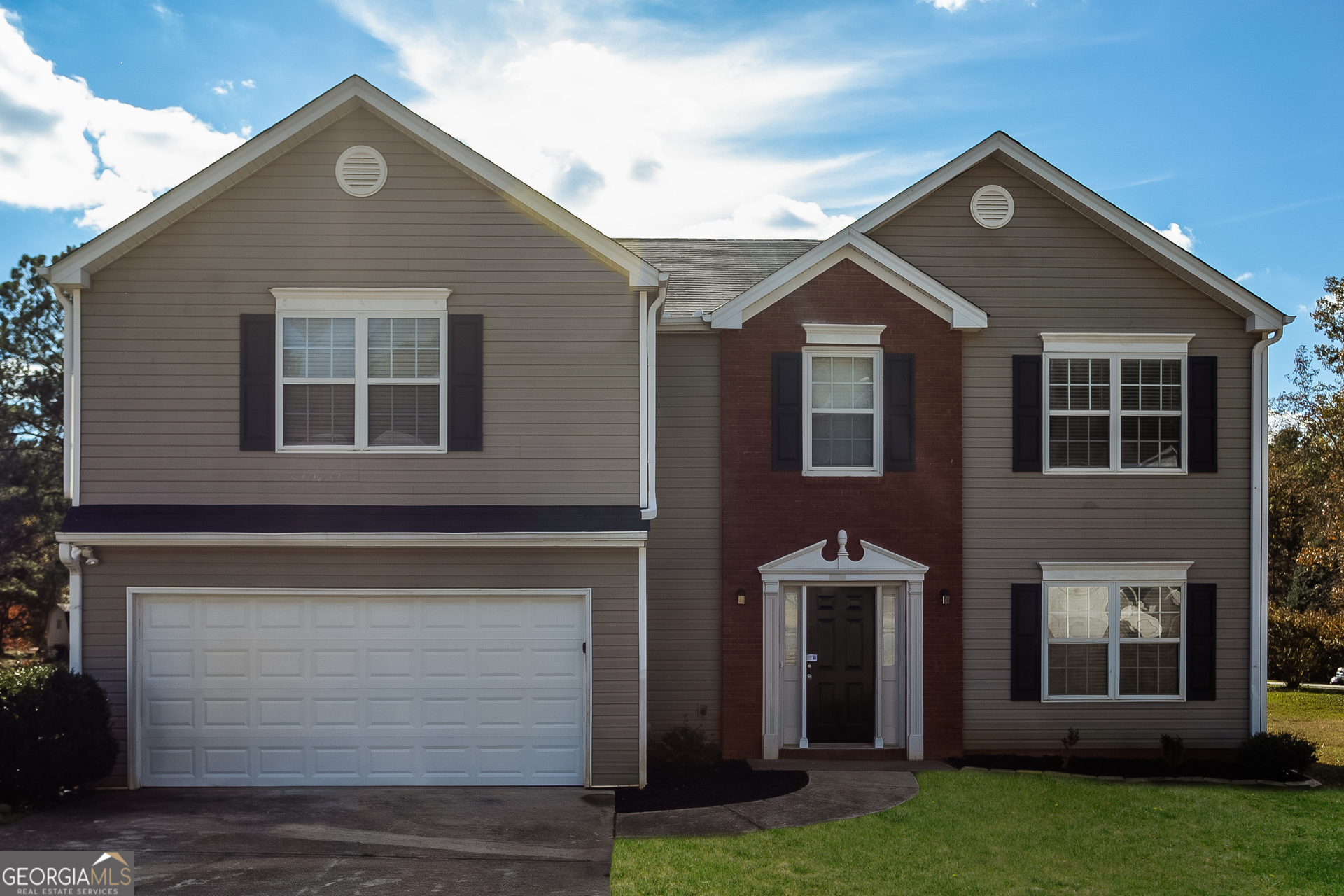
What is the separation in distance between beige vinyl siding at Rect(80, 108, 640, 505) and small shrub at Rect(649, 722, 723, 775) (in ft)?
10.7

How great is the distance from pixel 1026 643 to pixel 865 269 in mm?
5381

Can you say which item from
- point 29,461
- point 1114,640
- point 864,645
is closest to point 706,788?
point 864,645

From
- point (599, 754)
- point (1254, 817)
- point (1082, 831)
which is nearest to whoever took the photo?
point (1082, 831)

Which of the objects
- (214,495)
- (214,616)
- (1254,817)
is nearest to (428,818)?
(214,616)

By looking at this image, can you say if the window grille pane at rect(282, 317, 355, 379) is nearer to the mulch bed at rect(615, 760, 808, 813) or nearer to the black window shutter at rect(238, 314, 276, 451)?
the black window shutter at rect(238, 314, 276, 451)

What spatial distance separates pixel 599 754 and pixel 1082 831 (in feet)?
16.4

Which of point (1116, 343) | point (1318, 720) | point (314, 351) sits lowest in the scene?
point (1318, 720)

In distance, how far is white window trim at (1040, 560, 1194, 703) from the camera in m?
11.7

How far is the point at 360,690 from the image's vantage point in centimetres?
995

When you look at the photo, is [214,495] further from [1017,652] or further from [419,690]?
[1017,652]

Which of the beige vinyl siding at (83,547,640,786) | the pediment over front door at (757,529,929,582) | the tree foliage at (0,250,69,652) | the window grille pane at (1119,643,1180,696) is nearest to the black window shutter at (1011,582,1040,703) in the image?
the window grille pane at (1119,643,1180,696)

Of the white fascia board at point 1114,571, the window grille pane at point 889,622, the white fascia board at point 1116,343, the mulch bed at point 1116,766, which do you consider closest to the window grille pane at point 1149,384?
the white fascia board at point 1116,343

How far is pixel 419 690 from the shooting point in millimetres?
9977

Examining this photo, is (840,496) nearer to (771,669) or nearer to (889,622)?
(889,622)
